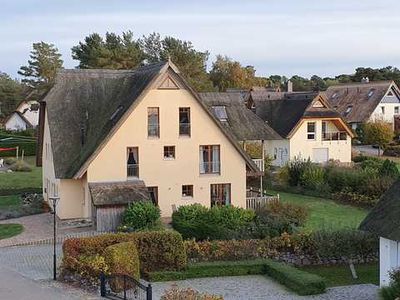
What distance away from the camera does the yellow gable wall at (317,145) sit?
6353 cm

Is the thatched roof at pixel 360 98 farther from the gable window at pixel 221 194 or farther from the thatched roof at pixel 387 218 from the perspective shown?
the thatched roof at pixel 387 218

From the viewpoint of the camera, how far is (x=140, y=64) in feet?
282

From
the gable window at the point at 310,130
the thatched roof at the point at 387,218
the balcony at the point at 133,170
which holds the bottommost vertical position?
the thatched roof at the point at 387,218

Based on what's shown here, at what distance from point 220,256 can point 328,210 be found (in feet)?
55.1

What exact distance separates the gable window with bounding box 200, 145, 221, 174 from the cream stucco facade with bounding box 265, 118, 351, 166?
2310 cm

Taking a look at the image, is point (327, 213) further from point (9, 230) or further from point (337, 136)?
point (337, 136)

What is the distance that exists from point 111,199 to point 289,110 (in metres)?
32.5

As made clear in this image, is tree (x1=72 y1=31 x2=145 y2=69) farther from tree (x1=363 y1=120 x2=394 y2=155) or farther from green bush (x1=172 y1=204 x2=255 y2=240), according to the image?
green bush (x1=172 y1=204 x2=255 y2=240)

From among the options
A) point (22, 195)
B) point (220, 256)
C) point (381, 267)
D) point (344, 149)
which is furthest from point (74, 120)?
point (344, 149)

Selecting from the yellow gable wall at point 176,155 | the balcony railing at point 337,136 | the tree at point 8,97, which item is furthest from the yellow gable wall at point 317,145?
the tree at point 8,97

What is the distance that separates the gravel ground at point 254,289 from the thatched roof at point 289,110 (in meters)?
37.1

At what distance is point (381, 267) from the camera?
24297mm

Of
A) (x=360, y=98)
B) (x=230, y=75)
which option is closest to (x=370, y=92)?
(x=360, y=98)

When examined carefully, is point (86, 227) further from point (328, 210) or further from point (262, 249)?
point (328, 210)
